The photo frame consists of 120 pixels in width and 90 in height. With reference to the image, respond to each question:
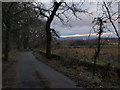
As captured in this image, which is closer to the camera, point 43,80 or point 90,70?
point 43,80

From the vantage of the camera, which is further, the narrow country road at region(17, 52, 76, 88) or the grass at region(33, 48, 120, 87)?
the grass at region(33, 48, 120, 87)

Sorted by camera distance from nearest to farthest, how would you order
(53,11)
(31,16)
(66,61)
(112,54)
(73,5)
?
(112,54), (66,61), (31,16), (73,5), (53,11)

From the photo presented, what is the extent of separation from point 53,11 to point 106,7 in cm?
1337

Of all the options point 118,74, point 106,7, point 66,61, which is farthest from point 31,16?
point 118,74

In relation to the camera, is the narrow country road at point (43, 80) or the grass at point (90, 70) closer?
the narrow country road at point (43, 80)

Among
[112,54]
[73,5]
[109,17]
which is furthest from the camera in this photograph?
[73,5]

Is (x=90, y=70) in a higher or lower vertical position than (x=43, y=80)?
lower

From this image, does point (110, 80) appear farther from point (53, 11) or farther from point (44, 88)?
point (53, 11)

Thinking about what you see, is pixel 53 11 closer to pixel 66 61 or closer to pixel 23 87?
pixel 66 61

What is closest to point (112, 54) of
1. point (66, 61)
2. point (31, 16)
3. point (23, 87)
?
point (66, 61)

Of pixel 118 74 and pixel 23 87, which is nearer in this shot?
pixel 23 87

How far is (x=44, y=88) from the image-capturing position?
7.90 meters

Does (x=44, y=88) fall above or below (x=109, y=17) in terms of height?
below

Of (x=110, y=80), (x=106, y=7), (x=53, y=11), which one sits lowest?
(x=110, y=80)
